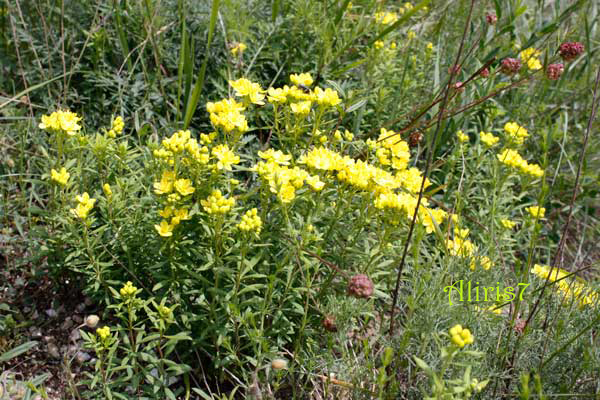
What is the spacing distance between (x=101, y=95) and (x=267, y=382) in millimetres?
2038

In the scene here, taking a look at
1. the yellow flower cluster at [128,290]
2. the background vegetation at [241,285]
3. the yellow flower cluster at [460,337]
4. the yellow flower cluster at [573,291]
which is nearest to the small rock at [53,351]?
the background vegetation at [241,285]

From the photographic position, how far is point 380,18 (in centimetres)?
397

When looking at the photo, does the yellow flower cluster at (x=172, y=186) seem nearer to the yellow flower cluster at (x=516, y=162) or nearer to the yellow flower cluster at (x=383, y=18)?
the yellow flower cluster at (x=516, y=162)

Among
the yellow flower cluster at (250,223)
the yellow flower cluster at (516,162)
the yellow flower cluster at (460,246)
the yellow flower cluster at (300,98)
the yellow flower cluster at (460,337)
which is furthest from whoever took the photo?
the yellow flower cluster at (516,162)

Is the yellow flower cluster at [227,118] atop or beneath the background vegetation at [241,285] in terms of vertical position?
atop

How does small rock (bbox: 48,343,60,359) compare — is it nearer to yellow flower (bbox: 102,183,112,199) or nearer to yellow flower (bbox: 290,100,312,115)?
yellow flower (bbox: 102,183,112,199)

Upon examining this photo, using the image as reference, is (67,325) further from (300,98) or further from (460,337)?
(460,337)

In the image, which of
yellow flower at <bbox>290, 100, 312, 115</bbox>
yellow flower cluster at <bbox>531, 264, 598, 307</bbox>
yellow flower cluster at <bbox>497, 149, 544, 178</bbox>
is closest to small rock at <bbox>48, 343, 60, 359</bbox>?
yellow flower at <bbox>290, 100, 312, 115</bbox>

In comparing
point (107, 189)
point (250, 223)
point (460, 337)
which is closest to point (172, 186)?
point (107, 189)

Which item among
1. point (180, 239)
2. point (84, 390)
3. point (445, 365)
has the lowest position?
point (84, 390)

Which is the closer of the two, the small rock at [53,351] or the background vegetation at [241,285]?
the background vegetation at [241,285]

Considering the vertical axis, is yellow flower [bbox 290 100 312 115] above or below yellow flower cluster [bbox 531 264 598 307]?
above

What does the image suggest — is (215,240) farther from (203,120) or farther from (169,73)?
(169,73)

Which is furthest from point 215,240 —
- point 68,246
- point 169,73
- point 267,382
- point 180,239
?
point 169,73
